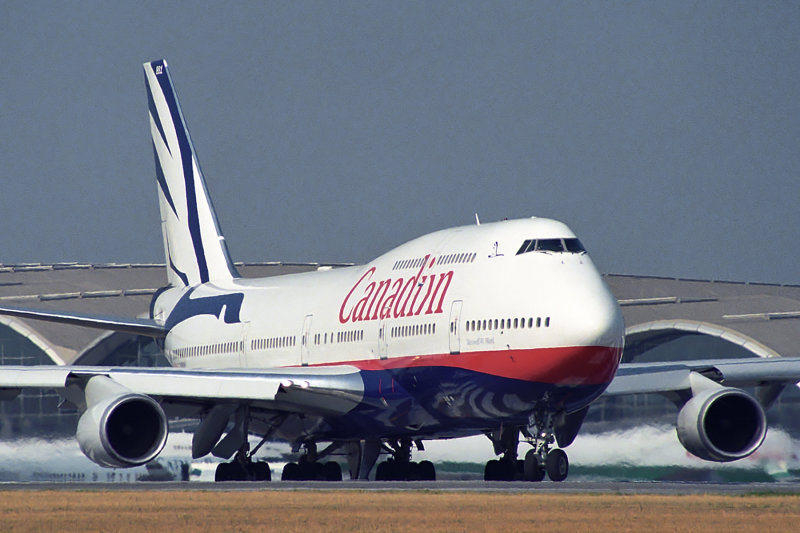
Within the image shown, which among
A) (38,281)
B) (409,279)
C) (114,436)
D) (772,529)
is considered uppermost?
(38,281)

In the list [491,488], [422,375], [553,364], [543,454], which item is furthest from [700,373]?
[491,488]

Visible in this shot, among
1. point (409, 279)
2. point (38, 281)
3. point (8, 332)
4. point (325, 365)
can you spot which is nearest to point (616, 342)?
point (409, 279)

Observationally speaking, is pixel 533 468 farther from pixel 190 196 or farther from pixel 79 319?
pixel 190 196

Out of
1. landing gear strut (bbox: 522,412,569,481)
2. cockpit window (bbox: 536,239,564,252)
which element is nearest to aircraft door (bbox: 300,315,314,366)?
landing gear strut (bbox: 522,412,569,481)

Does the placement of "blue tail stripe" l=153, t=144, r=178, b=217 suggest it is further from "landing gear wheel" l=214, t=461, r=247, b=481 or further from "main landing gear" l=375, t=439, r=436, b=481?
"main landing gear" l=375, t=439, r=436, b=481

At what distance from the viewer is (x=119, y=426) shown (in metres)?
26.8

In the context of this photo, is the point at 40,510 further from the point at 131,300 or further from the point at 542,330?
the point at 131,300

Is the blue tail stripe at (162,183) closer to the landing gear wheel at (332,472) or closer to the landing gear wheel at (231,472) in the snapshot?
the landing gear wheel at (332,472)

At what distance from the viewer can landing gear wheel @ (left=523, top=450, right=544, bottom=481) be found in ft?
83.0

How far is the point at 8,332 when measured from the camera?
53.0m

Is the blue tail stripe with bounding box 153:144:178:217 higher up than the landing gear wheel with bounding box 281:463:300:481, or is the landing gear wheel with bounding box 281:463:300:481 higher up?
the blue tail stripe with bounding box 153:144:178:217

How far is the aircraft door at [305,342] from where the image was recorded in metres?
32.1

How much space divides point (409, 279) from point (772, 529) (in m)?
14.0

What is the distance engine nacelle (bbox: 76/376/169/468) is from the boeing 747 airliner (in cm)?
3
